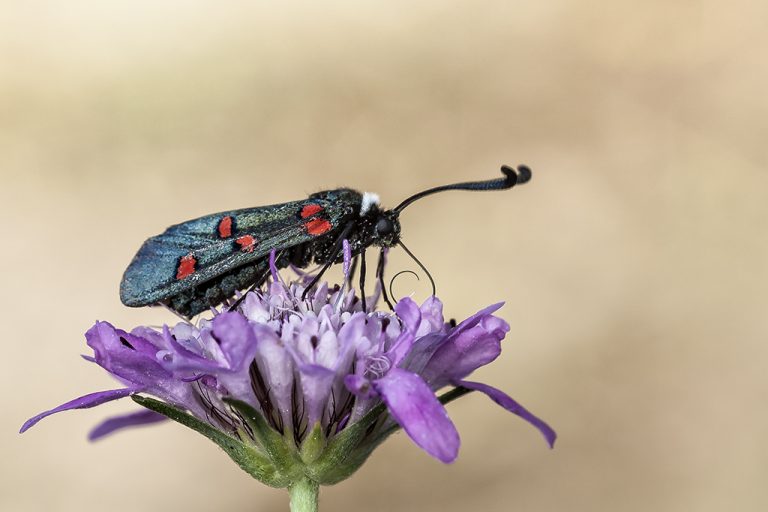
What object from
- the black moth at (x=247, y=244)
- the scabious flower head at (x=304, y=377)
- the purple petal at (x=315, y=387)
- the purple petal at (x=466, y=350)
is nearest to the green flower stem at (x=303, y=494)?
the scabious flower head at (x=304, y=377)

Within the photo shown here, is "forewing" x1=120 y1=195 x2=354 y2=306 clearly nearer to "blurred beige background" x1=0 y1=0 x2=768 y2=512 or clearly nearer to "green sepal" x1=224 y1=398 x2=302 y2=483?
"green sepal" x1=224 y1=398 x2=302 y2=483

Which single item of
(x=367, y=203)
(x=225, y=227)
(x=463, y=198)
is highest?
(x=463, y=198)

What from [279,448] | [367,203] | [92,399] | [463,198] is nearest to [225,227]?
[367,203]

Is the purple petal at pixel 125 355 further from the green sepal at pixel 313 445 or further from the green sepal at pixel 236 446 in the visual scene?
the green sepal at pixel 313 445

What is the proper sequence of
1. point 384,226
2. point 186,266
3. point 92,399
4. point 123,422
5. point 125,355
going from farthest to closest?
point 123,422 < point 384,226 < point 186,266 < point 92,399 < point 125,355

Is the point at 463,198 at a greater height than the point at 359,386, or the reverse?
the point at 463,198

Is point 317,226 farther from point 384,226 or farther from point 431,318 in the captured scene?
point 431,318

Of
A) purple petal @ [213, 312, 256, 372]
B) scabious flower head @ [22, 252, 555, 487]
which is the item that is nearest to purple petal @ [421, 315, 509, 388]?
scabious flower head @ [22, 252, 555, 487]
